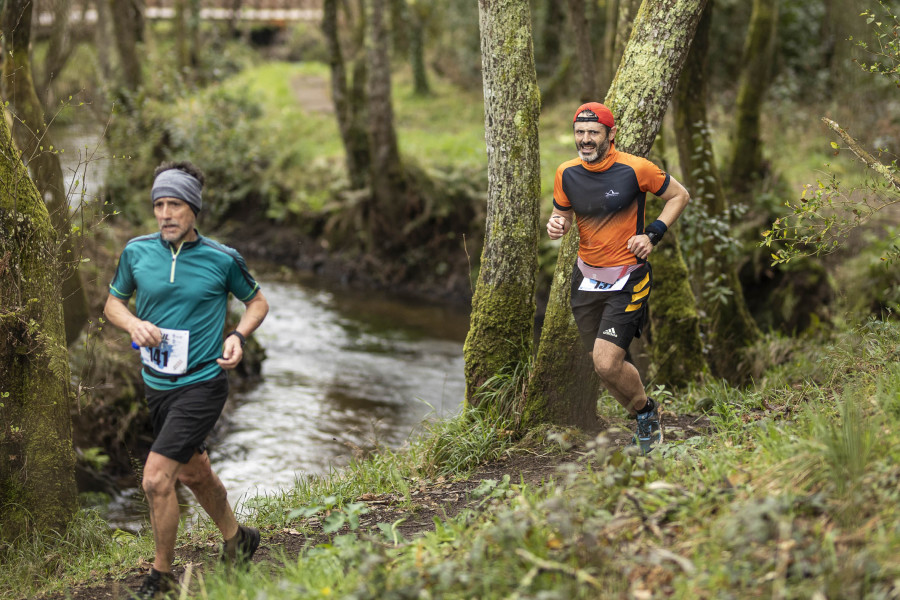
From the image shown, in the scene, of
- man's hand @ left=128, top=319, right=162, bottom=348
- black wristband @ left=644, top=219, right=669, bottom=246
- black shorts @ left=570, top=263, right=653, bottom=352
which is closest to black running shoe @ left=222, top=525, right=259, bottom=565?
man's hand @ left=128, top=319, right=162, bottom=348

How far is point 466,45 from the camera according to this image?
25625mm

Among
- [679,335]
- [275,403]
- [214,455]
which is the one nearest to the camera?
[679,335]

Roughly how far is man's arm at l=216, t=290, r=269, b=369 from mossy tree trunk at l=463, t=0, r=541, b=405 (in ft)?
7.10

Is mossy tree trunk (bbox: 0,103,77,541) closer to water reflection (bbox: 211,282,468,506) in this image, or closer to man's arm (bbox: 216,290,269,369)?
man's arm (bbox: 216,290,269,369)

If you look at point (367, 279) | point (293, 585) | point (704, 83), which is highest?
point (704, 83)

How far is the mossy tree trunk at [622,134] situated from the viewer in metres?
6.05

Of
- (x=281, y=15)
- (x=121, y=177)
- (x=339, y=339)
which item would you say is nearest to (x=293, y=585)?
(x=339, y=339)

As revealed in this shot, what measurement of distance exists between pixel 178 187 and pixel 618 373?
303cm

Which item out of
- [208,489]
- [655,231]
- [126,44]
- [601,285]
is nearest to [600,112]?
[655,231]

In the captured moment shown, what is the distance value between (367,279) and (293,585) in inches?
522

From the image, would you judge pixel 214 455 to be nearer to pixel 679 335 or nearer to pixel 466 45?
pixel 679 335

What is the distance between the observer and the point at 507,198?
21.0ft

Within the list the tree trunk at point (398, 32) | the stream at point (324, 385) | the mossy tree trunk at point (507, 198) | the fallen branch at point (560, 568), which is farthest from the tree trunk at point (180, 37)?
the fallen branch at point (560, 568)

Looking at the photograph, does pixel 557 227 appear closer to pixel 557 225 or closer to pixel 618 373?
pixel 557 225
